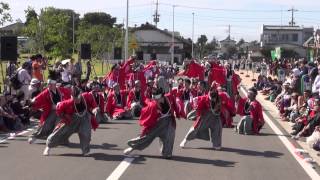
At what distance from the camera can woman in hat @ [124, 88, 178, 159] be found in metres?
13.2

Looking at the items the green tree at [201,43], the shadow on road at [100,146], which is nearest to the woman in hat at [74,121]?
the shadow on road at [100,146]

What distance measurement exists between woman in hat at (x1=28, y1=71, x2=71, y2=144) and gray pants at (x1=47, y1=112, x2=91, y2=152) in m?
1.27

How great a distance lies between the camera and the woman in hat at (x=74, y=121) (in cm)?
1345

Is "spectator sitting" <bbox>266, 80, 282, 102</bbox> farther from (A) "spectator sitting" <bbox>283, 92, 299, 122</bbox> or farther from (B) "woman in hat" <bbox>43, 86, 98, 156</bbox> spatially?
(B) "woman in hat" <bbox>43, 86, 98, 156</bbox>

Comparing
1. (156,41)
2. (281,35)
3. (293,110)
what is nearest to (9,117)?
(293,110)

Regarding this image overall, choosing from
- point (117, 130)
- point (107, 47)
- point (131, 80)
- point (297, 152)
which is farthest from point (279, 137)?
point (107, 47)

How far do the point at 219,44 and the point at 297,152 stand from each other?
156 meters

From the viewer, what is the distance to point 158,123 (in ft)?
43.5

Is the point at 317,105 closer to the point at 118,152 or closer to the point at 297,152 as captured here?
the point at 297,152

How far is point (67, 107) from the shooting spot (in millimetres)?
13422

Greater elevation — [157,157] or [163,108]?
[163,108]

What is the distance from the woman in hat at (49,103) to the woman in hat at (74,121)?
120 cm

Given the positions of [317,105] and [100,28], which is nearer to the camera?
[317,105]

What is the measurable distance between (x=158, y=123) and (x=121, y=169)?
1.71 metres
